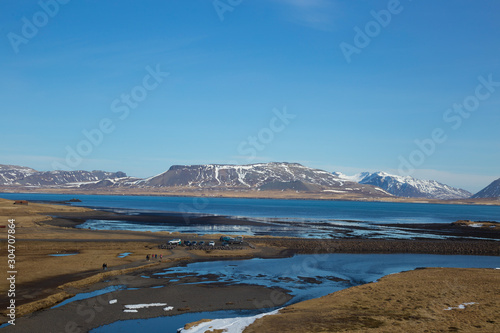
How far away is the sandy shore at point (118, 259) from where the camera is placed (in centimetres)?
4112

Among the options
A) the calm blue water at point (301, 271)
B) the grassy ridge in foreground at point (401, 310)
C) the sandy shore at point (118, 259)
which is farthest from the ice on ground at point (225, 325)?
the sandy shore at point (118, 259)

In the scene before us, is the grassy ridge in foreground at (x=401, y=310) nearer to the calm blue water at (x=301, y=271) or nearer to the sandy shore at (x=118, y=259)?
the calm blue water at (x=301, y=271)

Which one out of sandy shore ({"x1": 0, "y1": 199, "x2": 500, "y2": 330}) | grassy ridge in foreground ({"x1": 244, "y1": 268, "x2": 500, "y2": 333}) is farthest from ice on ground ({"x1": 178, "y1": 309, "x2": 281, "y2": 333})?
sandy shore ({"x1": 0, "y1": 199, "x2": 500, "y2": 330})

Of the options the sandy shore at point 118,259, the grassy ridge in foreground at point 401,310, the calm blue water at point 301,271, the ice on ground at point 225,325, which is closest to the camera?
the grassy ridge in foreground at point 401,310

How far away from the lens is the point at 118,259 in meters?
64.3

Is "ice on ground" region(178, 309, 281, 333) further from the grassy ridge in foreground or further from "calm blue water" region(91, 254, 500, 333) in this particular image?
"calm blue water" region(91, 254, 500, 333)

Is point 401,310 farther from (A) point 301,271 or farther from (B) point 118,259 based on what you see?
(B) point 118,259

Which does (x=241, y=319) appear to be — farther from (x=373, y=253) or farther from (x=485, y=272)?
(x=373, y=253)

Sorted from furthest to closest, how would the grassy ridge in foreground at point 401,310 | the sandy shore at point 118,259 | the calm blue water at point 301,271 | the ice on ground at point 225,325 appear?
the sandy shore at point 118,259 → the calm blue water at point 301,271 → the ice on ground at point 225,325 → the grassy ridge in foreground at point 401,310

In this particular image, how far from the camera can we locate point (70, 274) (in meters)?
51.8

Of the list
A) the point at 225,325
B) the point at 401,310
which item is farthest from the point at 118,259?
the point at 401,310

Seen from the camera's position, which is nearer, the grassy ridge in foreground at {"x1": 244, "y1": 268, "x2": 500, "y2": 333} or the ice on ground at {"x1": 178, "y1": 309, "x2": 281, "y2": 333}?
the grassy ridge in foreground at {"x1": 244, "y1": 268, "x2": 500, "y2": 333}

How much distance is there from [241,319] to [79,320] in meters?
14.2

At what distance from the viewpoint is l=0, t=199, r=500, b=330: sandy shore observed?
4112cm
